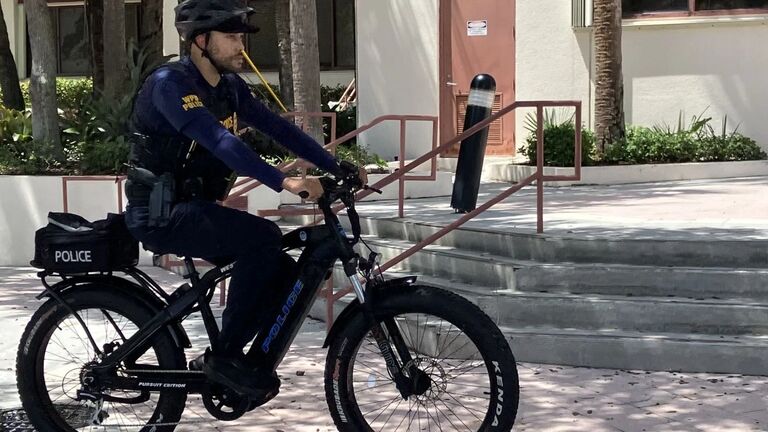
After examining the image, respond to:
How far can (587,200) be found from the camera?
36.0 feet

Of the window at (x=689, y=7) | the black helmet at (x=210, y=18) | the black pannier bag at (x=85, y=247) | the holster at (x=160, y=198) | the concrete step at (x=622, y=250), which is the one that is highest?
the window at (x=689, y=7)

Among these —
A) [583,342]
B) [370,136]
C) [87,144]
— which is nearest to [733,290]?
[583,342]

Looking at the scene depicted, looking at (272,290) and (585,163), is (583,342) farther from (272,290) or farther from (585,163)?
(585,163)

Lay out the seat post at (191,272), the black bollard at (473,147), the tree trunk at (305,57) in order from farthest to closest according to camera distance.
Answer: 1. the tree trunk at (305,57)
2. the black bollard at (473,147)
3. the seat post at (191,272)

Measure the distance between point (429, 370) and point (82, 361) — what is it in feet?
5.14

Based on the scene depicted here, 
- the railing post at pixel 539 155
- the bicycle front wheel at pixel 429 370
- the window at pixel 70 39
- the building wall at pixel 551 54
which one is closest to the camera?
the bicycle front wheel at pixel 429 370

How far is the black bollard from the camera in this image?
9430 millimetres

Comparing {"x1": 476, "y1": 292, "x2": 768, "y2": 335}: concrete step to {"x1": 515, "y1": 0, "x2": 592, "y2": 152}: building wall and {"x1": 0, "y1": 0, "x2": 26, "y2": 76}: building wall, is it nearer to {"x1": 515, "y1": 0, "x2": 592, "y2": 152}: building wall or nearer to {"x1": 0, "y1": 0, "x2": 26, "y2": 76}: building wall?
{"x1": 515, "y1": 0, "x2": 592, "y2": 152}: building wall

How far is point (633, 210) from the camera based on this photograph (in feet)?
32.1

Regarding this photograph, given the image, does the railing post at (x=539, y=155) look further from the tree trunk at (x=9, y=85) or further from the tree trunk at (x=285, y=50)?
the tree trunk at (x=9, y=85)

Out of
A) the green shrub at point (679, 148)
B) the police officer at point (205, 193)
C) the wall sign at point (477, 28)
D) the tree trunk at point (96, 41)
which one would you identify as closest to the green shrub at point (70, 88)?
the tree trunk at point (96, 41)

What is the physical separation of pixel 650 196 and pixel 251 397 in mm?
6973

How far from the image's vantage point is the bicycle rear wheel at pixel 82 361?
5.20 m

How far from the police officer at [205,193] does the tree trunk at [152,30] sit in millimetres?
9728
